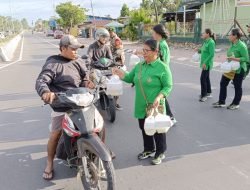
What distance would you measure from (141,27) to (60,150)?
107ft

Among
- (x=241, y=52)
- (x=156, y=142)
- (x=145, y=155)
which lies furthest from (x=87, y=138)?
(x=241, y=52)

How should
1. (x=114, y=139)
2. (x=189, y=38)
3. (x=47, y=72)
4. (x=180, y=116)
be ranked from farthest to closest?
1. (x=189, y=38)
2. (x=180, y=116)
3. (x=114, y=139)
4. (x=47, y=72)

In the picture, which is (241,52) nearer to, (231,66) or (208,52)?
(231,66)

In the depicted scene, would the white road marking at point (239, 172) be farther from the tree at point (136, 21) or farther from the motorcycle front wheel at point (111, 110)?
the tree at point (136, 21)

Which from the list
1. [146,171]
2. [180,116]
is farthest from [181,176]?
[180,116]

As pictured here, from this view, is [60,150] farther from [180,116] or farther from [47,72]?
[180,116]

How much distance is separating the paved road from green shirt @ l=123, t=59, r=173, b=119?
848 mm

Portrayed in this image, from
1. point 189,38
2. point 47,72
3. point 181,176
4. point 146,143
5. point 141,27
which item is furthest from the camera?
point 141,27

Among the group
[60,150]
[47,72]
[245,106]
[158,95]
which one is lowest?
[245,106]

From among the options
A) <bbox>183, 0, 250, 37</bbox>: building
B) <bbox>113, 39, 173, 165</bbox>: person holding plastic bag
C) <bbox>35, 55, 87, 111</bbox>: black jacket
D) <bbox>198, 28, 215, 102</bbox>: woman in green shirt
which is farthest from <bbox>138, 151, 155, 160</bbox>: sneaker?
<bbox>183, 0, 250, 37</bbox>: building

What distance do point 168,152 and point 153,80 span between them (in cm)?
132

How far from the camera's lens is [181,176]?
4.07 meters

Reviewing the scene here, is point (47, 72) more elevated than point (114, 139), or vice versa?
point (47, 72)

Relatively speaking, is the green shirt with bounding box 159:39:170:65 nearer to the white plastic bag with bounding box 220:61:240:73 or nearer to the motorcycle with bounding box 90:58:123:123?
the motorcycle with bounding box 90:58:123:123
